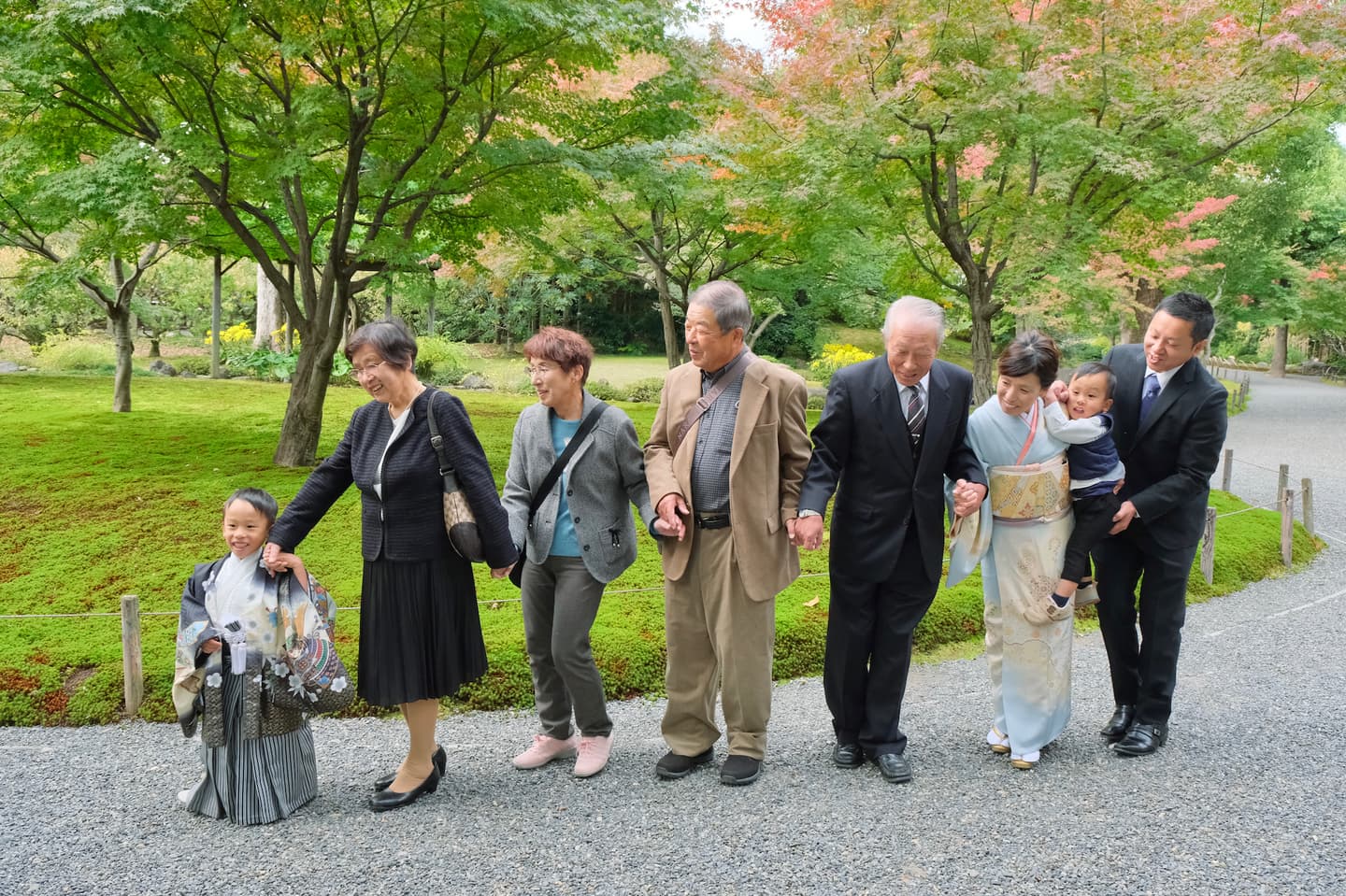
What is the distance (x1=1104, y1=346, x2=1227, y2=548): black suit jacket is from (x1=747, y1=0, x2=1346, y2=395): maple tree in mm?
5718

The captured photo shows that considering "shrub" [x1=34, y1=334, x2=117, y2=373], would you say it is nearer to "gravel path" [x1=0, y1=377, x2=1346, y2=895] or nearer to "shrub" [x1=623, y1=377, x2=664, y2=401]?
"shrub" [x1=623, y1=377, x2=664, y2=401]

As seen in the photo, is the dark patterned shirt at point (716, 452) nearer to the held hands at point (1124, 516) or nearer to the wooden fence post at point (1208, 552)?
the held hands at point (1124, 516)

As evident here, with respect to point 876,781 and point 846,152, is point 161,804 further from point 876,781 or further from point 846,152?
point 846,152

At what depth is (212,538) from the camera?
6582 mm

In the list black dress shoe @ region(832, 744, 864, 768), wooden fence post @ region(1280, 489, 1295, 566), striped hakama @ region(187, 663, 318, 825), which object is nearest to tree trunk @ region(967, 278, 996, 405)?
wooden fence post @ region(1280, 489, 1295, 566)

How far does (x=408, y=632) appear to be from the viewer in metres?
3.03

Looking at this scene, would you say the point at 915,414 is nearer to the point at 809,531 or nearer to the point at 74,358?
the point at 809,531

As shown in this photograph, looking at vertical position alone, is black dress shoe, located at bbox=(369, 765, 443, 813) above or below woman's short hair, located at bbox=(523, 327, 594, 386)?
below

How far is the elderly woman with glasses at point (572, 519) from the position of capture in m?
3.27

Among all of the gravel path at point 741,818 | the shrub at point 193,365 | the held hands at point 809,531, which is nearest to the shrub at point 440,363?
the shrub at point 193,365

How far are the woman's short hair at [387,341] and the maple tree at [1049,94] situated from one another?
6757 mm

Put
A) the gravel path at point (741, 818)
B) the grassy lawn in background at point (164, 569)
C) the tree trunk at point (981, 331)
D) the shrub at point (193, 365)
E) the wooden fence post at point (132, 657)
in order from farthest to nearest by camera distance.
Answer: the shrub at point (193, 365) → the tree trunk at point (981, 331) → the grassy lawn in background at point (164, 569) → the wooden fence post at point (132, 657) → the gravel path at point (741, 818)

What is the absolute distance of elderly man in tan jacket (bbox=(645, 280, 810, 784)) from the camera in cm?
322

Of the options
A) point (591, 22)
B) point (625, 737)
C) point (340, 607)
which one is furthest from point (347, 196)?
point (625, 737)
